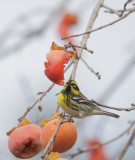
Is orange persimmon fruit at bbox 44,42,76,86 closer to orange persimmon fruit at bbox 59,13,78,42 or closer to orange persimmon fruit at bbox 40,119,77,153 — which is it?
orange persimmon fruit at bbox 40,119,77,153

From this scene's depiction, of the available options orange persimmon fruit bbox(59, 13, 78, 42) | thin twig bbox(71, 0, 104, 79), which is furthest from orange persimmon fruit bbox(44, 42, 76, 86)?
orange persimmon fruit bbox(59, 13, 78, 42)

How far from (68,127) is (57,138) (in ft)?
0.35

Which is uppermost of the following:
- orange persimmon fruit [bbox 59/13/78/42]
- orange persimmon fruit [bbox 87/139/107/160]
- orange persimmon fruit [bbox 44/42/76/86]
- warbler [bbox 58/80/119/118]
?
orange persimmon fruit [bbox 59/13/78/42]

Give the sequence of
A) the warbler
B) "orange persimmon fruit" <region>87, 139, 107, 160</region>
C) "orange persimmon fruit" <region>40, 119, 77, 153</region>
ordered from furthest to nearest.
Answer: "orange persimmon fruit" <region>87, 139, 107, 160</region> < the warbler < "orange persimmon fruit" <region>40, 119, 77, 153</region>

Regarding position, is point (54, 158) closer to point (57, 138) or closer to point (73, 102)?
point (57, 138)

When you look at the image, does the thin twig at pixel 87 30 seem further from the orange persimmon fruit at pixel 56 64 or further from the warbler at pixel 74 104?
the warbler at pixel 74 104

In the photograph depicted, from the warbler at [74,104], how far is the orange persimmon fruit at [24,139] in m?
0.36

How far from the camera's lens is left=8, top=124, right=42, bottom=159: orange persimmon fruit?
2.30m

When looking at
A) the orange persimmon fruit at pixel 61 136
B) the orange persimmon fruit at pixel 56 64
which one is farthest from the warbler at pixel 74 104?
the orange persimmon fruit at pixel 61 136

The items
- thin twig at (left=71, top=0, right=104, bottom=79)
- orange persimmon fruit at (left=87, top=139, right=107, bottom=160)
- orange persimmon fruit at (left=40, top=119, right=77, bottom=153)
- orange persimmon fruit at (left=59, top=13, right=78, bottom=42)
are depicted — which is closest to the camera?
orange persimmon fruit at (left=40, top=119, right=77, bottom=153)

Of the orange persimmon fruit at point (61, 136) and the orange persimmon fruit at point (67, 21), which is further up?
the orange persimmon fruit at point (67, 21)

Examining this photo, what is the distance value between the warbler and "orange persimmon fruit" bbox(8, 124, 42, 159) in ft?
1.17

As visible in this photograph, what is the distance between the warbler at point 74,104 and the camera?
2.64 m

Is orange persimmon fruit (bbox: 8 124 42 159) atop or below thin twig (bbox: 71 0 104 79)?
below
